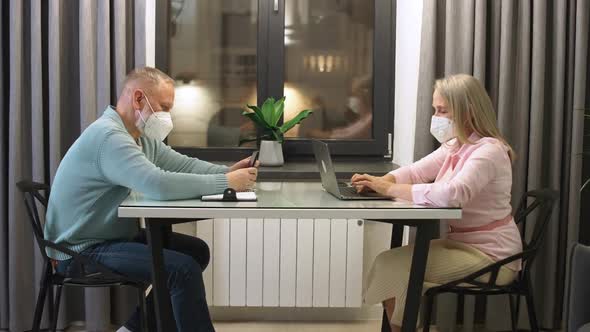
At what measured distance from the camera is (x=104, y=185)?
248 centimetres

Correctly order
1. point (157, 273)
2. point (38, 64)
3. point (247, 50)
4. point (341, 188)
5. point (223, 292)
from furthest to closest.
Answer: point (247, 50) → point (223, 292) → point (38, 64) → point (341, 188) → point (157, 273)

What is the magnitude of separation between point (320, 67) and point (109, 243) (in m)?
1.63

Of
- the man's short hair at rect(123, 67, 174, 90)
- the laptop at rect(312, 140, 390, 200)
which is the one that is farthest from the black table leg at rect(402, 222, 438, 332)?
the man's short hair at rect(123, 67, 174, 90)

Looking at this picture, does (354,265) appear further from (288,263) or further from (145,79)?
(145,79)

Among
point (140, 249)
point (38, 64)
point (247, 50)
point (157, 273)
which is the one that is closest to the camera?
point (157, 273)

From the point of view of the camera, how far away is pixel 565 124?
338 cm

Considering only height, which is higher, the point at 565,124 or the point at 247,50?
the point at 247,50

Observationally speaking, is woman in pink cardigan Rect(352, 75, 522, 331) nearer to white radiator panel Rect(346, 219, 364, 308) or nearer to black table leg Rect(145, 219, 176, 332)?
black table leg Rect(145, 219, 176, 332)

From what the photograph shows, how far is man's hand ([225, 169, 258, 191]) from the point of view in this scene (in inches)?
95.2

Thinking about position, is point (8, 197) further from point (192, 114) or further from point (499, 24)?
point (499, 24)

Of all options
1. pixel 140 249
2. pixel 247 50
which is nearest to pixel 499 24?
pixel 247 50

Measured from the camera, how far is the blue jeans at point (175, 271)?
2389mm

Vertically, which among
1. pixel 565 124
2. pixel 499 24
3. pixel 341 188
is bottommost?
pixel 341 188

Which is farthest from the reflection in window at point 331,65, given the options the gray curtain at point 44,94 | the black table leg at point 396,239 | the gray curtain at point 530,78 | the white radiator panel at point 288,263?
the black table leg at point 396,239
